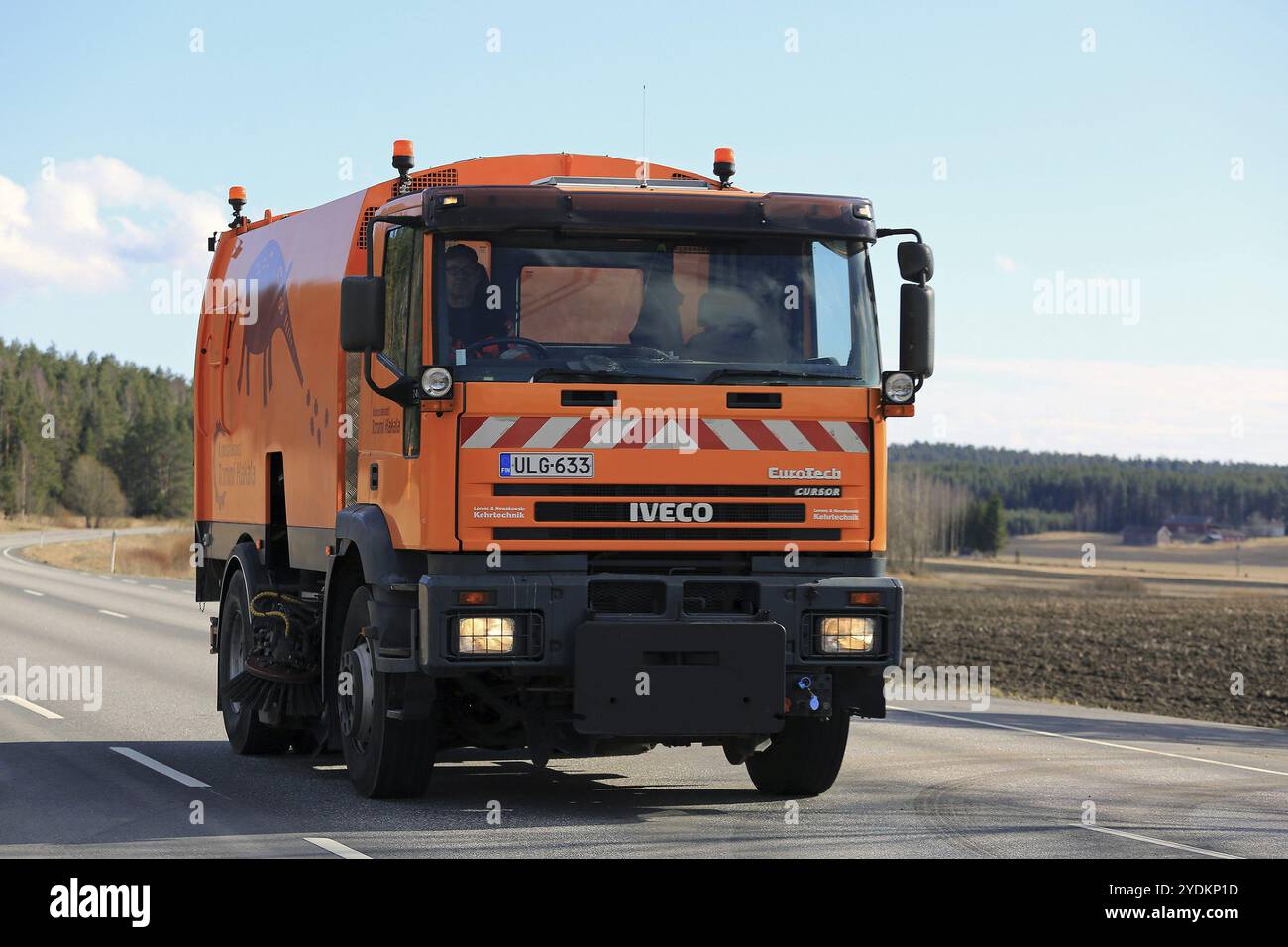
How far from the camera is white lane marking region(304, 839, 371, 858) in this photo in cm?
793

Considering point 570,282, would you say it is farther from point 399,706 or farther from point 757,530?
point 399,706

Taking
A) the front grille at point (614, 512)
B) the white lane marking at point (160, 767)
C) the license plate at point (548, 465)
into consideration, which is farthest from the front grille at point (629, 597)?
the white lane marking at point (160, 767)

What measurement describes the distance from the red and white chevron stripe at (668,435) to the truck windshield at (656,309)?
24 centimetres

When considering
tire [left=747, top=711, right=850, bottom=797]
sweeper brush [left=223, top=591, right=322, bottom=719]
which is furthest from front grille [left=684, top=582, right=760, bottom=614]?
sweeper brush [left=223, top=591, right=322, bottom=719]

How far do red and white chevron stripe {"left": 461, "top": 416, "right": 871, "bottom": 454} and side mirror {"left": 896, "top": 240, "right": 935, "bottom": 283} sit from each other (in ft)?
2.87

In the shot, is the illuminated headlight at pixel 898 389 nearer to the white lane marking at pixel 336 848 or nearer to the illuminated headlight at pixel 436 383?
the illuminated headlight at pixel 436 383

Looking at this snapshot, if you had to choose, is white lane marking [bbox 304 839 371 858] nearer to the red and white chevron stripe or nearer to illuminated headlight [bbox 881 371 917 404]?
the red and white chevron stripe

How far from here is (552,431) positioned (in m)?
8.72

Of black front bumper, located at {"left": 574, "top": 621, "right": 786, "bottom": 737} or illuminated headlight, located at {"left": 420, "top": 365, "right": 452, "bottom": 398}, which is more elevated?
illuminated headlight, located at {"left": 420, "top": 365, "right": 452, "bottom": 398}

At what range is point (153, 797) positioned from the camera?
9961mm

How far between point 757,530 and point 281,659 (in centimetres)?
380

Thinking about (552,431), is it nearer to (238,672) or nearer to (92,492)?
(238,672)

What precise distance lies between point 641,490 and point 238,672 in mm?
4797
